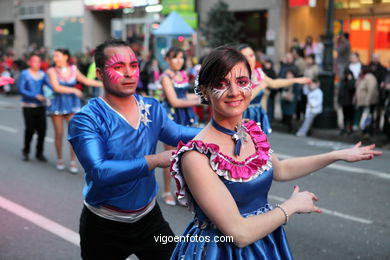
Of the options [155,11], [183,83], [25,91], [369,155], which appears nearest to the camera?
[369,155]

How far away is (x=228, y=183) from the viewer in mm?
2268

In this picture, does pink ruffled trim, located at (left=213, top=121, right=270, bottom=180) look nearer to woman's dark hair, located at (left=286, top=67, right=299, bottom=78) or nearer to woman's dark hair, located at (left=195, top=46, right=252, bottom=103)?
woman's dark hair, located at (left=195, top=46, right=252, bottom=103)

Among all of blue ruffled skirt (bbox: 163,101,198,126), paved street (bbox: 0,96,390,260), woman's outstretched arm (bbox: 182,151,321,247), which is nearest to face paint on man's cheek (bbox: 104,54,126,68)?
woman's outstretched arm (bbox: 182,151,321,247)

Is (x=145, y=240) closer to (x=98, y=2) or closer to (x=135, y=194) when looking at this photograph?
(x=135, y=194)

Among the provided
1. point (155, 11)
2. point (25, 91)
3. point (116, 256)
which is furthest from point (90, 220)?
point (155, 11)

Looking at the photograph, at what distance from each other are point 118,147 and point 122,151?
35mm

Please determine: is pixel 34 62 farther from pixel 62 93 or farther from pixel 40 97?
pixel 62 93

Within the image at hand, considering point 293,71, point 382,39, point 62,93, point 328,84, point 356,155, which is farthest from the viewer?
point 382,39

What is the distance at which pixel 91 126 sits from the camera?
287 cm

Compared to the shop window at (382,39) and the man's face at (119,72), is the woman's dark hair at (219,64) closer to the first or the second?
the man's face at (119,72)

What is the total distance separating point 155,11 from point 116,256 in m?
23.4

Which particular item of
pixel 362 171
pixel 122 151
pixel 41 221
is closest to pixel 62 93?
pixel 41 221

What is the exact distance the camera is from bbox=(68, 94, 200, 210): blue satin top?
8.67ft

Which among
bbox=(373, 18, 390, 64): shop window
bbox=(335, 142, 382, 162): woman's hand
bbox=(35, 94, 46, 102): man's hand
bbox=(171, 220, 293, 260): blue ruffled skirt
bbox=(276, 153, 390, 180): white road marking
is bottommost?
bbox=(276, 153, 390, 180): white road marking
